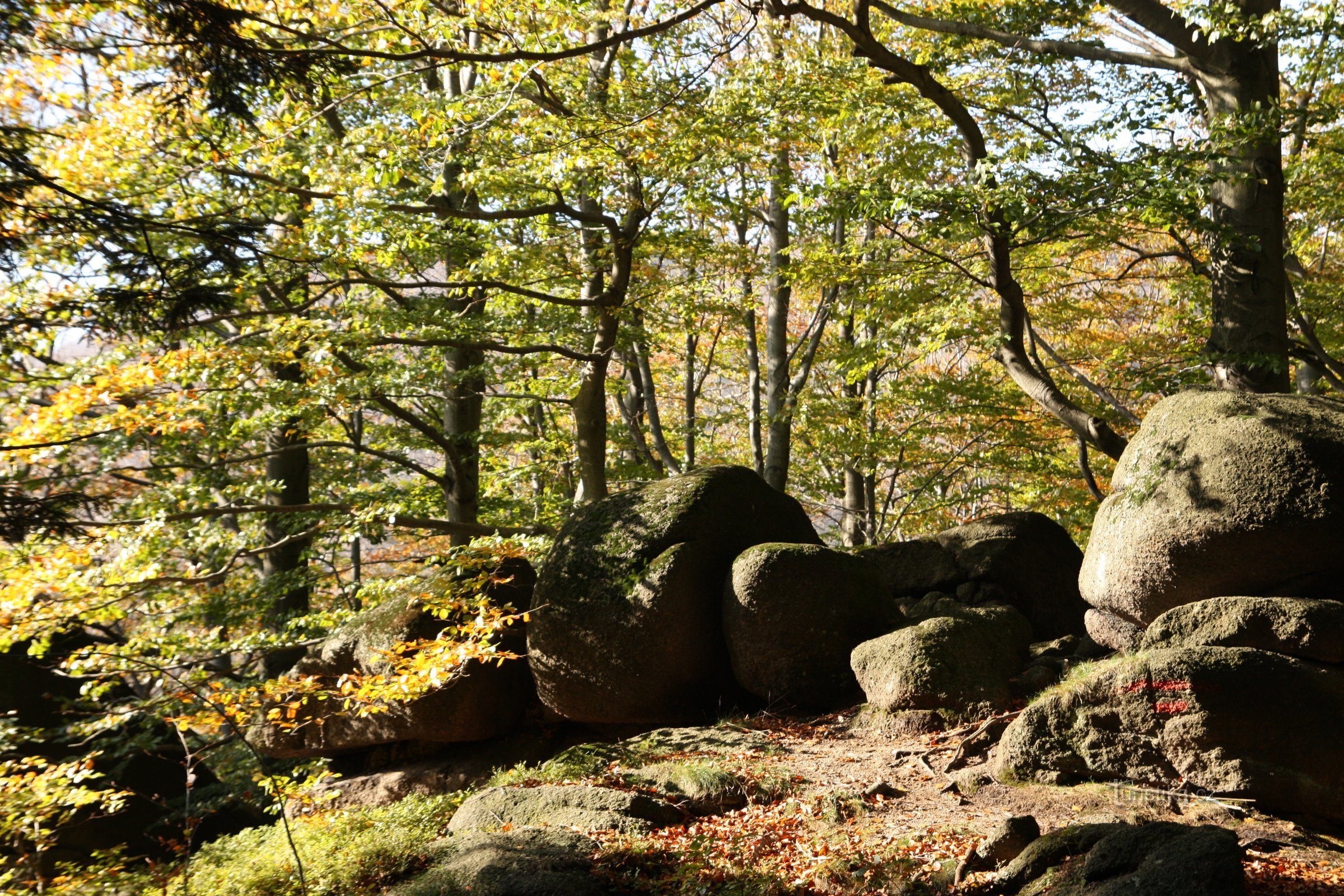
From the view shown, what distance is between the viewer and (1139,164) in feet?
24.4

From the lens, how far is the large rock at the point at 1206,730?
4.91 metres

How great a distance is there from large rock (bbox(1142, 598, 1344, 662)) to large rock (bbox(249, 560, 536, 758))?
6.15 meters

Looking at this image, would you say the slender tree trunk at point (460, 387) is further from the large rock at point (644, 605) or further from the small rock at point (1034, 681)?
the small rock at point (1034, 681)

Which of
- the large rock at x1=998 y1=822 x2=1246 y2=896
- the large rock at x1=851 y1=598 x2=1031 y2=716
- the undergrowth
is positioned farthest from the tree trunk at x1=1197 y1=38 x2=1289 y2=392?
the undergrowth

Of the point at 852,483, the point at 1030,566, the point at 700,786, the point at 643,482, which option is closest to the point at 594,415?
the point at 643,482

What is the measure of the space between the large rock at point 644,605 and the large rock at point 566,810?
2.05 m

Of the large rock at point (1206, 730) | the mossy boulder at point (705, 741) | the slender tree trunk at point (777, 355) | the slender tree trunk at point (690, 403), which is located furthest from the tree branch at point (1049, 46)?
the slender tree trunk at point (690, 403)

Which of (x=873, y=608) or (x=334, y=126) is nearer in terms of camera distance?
(x=873, y=608)

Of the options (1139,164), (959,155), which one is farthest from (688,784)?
(959,155)

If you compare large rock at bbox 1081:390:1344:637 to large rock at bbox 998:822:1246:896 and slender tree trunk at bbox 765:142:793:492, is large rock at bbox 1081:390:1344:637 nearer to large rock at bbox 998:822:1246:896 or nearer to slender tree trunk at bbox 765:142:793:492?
large rock at bbox 998:822:1246:896

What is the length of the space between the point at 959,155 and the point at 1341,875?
10.2 meters

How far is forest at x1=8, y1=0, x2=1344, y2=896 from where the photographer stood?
499 centimetres

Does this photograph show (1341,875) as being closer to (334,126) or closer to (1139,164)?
(1139,164)

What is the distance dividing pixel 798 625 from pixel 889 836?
9.48 feet
